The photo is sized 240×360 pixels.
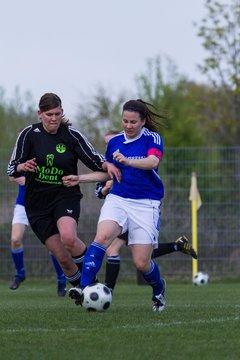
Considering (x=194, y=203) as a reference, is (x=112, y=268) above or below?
below

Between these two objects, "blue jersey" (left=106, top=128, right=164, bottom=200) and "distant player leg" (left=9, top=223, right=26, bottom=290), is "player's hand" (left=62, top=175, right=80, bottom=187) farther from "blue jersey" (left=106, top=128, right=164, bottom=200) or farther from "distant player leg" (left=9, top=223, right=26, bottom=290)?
"distant player leg" (left=9, top=223, right=26, bottom=290)

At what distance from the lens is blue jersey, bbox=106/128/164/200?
8.38 meters

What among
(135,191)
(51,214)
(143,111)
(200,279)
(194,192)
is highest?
(143,111)

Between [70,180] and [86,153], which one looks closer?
[70,180]

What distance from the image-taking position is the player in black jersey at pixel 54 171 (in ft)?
28.4

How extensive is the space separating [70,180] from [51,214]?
542 mm

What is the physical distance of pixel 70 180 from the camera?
851 cm

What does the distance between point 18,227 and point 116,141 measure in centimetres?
562

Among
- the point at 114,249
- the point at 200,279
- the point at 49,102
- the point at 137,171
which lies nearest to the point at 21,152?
the point at 49,102

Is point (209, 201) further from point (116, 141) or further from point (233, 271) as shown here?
point (116, 141)

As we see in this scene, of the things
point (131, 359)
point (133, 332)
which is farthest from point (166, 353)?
point (133, 332)

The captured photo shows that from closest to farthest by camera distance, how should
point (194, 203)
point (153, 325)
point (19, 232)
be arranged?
point (153, 325) < point (19, 232) < point (194, 203)

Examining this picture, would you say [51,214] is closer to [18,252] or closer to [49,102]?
[49,102]

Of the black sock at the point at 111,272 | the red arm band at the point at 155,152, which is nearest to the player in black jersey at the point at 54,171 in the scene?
the red arm band at the point at 155,152
